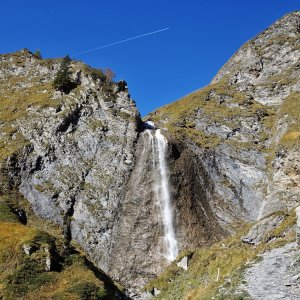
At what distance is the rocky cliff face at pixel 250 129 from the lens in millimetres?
59844

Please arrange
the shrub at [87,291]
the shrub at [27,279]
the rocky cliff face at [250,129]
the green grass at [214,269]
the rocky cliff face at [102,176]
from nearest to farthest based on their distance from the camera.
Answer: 1. the green grass at [214,269]
2. the shrub at [27,279]
3. the shrub at [87,291]
4. the rocky cliff face at [102,176]
5. the rocky cliff face at [250,129]

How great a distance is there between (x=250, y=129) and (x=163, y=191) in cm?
2701

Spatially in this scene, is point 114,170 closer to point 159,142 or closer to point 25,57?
point 159,142

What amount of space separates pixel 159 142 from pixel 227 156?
39.3ft

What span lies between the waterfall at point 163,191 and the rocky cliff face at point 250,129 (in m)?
6.49

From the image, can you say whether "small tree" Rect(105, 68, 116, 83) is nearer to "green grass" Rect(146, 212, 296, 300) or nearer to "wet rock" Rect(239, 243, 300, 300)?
"green grass" Rect(146, 212, 296, 300)

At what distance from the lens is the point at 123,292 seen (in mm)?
44438

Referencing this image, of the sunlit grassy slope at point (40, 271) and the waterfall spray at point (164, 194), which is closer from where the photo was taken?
the sunlit grassy slope at point (40, 271)

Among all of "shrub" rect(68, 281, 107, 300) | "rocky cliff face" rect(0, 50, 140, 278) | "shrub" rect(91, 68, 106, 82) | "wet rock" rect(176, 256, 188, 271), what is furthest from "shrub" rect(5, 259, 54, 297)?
"shrub" rect(91, 68, 106, 82)

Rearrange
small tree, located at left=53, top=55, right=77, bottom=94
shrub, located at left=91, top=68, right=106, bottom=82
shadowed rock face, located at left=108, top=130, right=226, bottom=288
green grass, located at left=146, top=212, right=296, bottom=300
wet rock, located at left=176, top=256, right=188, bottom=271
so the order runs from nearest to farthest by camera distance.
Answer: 1. green grass, located at left=146, top=212, right=296, bottom=300
2. wet rock, located at left=176, top=256, right=188, bottom=271
3. shadowed rock face, located at left=108, top=130, right=226, bottom=288
4. small tree, located at left=53, top=55, right=77, bottom=94
5. shrub, located at left=91, top=68, right=106, bottom=82

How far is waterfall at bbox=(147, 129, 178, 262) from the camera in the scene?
50906mm

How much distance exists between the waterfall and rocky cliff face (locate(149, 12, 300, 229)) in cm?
649

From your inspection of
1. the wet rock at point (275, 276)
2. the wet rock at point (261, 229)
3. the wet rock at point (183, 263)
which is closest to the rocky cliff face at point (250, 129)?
the wet rock at point (261, 229)

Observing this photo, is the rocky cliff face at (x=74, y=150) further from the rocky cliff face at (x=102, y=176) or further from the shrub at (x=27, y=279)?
the shrub at (x=27, y=279)
